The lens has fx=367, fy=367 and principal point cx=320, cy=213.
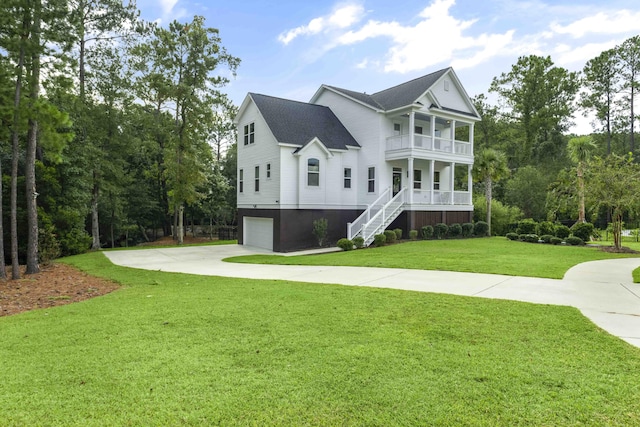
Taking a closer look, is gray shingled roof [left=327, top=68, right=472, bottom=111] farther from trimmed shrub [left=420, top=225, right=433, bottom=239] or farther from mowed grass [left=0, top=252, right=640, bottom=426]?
mowed grass [left=0, top=252, right=640, bottom=426]

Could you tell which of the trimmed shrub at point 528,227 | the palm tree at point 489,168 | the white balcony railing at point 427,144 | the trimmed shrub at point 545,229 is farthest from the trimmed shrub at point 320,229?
the palm tree at point 489,168

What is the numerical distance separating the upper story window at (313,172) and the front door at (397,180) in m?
5.53

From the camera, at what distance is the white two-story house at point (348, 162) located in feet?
63.2

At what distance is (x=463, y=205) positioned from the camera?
23531 mm

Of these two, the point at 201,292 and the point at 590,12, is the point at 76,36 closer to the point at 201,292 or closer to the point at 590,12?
the point at 201,292

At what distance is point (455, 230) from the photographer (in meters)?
21.8

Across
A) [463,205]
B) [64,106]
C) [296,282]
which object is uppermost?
[64,106]

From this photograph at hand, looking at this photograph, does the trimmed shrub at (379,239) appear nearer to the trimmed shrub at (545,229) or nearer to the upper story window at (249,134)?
the upper story window at (249,134)

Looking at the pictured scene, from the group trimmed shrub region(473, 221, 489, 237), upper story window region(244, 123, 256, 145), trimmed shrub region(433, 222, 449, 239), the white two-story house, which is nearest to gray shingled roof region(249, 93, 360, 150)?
the white two-story house

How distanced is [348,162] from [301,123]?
355 cm

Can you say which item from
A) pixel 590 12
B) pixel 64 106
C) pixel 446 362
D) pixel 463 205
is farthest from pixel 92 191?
pixel 590 12

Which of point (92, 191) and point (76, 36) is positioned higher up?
point (76, 36)

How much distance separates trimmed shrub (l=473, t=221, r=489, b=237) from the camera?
23219 millimetres

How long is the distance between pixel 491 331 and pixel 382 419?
282cm
